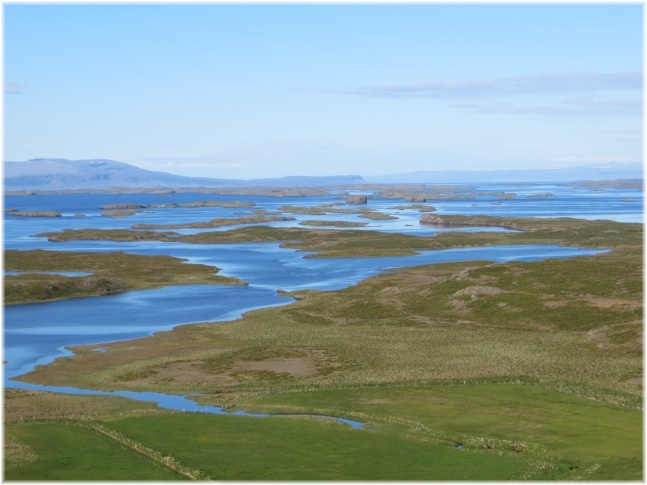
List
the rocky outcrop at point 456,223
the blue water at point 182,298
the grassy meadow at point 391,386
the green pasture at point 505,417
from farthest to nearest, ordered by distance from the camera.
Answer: the rocky outcrop at point 456,223 < the blue water at point 182,298 < the green pasture at point 505,417 < the grassy meadow at point 391,386

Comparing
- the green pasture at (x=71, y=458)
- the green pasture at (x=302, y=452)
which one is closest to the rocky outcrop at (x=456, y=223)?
the green pasture at (x=302, y=452)

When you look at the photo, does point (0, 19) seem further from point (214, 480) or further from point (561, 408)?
point (561, 408)

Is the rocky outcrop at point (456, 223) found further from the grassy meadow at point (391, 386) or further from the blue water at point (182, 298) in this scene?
the grassy meadow at point (391, 386)

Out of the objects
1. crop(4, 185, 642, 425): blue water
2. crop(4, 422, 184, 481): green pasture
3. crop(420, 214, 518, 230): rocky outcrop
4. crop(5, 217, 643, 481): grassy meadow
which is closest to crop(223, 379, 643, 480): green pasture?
crop(5, 217, 643, 481): grassy meadow

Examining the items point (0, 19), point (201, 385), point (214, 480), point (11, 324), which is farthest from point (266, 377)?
point (0, 19)

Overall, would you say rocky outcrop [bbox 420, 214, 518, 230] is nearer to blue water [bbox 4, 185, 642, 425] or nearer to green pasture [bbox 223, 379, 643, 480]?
blue water [bbox 4, 185, 642, 425]

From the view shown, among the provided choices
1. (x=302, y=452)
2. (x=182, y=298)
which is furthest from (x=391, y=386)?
(x=182, y=298)

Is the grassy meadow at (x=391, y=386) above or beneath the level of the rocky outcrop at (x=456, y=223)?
beneath

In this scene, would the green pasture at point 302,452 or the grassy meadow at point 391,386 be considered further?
the grassy meadow at point 391,386

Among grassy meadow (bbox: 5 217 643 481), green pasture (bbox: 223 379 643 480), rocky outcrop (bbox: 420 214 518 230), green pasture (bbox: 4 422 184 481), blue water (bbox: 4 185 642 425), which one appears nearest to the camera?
green pasture (bbox: 4 422 184 481)
